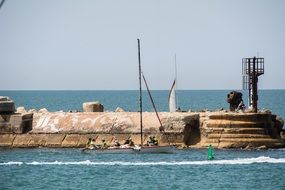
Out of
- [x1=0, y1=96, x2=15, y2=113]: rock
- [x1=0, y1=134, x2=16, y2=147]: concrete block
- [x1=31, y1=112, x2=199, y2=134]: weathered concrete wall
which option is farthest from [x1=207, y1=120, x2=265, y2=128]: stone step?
[x1=0, y1=96, x2=15, y2=113]: rock

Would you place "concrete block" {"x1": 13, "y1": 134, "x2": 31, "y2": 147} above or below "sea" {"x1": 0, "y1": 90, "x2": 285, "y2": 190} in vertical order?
above

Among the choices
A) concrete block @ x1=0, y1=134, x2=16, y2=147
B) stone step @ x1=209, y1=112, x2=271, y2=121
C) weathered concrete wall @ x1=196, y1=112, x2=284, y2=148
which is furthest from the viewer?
concrete block @ x1=0, y1=134, x2=16, y2=147

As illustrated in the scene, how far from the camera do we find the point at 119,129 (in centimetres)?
6438

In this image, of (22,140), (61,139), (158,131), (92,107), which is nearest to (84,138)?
(61,139)

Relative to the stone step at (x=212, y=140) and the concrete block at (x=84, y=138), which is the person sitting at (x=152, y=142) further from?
the concrete block at (x=84, y=138)

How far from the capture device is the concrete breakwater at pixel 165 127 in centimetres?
6094

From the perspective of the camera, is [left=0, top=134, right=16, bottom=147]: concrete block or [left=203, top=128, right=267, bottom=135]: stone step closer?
[left=203, top=128, right=267, bottom=135]: stone step

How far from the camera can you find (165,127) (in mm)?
63438

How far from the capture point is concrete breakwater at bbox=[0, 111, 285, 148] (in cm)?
6094

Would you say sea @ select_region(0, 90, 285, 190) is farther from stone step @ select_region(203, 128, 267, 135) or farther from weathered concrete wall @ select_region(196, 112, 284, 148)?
stone step @ select_region(203, 128, 267, 135)

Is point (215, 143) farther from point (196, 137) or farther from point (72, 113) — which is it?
point (72, 113)

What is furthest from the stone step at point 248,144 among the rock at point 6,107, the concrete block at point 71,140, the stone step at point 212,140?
the rock at point 6,107

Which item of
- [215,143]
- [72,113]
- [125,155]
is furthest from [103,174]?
[72,113]

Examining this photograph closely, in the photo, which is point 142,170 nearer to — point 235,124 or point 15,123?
point 235,124
